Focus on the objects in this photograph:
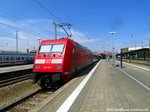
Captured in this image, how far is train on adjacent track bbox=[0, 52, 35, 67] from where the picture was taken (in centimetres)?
3899

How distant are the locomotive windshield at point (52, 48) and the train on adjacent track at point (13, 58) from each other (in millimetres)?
24531

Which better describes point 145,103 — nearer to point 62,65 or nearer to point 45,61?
point 62,65

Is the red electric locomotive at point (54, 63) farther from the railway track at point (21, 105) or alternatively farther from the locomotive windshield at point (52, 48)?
the railway track at point (21, 105)

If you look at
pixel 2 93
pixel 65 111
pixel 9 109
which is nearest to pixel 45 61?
pixel 2 93

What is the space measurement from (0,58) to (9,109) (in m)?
31.0

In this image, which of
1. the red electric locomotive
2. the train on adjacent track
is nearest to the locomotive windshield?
the red electric locomotive

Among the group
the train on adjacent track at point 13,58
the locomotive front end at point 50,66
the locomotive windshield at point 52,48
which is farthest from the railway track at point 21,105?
the train on adjacent track at point 13,58

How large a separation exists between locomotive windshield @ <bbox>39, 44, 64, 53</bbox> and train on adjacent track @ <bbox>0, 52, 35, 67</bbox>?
24531 mm

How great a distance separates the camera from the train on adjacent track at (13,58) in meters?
39.0

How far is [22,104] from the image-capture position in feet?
31.0

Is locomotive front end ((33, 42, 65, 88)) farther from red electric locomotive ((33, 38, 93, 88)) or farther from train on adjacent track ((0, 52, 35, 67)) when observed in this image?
train on adjacent track ((0, 52, 35, 67))

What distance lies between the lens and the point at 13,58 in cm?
4350

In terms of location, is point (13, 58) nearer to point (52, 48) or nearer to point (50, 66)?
point (52, 48)

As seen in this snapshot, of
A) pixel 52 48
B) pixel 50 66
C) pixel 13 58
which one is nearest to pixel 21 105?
pixel 50 66
